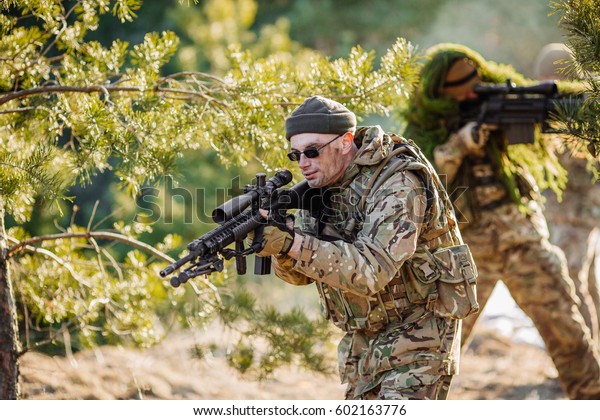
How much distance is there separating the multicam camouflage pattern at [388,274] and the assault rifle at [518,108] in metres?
1.95

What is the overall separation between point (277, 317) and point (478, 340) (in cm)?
372

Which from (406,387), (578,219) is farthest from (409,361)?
(578,219)

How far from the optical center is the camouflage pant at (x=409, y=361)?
3.28 metres

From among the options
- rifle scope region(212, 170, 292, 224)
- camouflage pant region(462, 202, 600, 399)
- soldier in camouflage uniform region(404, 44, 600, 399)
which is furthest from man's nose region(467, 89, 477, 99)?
rifle scope region(212, 170, 292, 224)

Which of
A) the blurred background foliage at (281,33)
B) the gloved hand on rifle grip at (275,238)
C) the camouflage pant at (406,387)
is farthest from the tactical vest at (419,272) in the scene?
the blurred background foliage at (281,33)

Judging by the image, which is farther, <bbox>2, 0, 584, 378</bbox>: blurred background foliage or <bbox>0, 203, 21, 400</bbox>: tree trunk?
<bbox>2, 0, 584, 378</bbox>: blurred background foliage

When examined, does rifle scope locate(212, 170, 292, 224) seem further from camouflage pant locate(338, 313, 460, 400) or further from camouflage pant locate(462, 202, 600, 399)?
camouflage pant locate(462, 202, 600, 399)

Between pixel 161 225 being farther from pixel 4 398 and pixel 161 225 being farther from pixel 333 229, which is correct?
pixel 333 229

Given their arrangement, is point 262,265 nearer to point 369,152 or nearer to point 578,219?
point 369,152

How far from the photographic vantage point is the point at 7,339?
13.3 ft

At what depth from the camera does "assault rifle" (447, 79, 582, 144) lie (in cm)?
525

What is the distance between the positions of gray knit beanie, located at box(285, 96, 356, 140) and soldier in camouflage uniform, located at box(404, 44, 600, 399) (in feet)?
6.81

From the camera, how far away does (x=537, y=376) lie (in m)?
6.89
